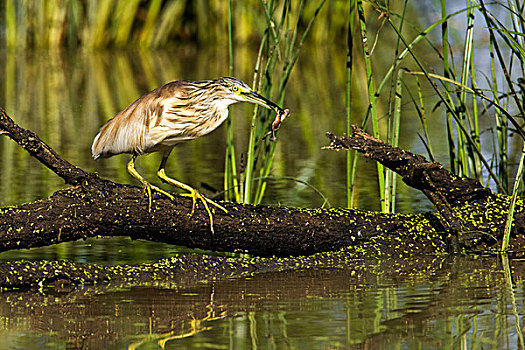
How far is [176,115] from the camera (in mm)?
4508

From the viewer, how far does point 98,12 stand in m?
15.3

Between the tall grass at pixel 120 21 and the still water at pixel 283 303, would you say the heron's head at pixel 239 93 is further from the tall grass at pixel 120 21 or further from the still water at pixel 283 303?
the tall grass at pixel 120 21

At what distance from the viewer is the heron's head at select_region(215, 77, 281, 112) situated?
173 inches

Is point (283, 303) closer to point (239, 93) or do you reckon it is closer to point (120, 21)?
point (239, 93)

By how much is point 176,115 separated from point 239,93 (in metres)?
0.33

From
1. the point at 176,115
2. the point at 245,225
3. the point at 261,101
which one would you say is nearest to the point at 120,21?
the point at 176,115

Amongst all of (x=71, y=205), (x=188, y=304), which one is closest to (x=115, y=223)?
(x=71, y=205)

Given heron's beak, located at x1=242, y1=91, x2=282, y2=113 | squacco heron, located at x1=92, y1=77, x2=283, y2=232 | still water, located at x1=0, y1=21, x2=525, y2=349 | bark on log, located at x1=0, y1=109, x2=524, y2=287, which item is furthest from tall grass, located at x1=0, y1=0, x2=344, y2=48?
bark on log, located at x1=0, y1=109, x2=524, y2=287

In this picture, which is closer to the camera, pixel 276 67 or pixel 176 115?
pixel 176 115

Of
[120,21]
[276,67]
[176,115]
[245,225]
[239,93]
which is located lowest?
[245,225]

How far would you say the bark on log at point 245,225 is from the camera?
3.94 metres

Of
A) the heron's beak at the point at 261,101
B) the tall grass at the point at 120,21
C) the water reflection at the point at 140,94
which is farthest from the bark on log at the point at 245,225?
the tall grass at the point at 120,21

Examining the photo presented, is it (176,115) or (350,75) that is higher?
(350,75)

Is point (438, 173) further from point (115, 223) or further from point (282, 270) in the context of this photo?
point (115, 223)
